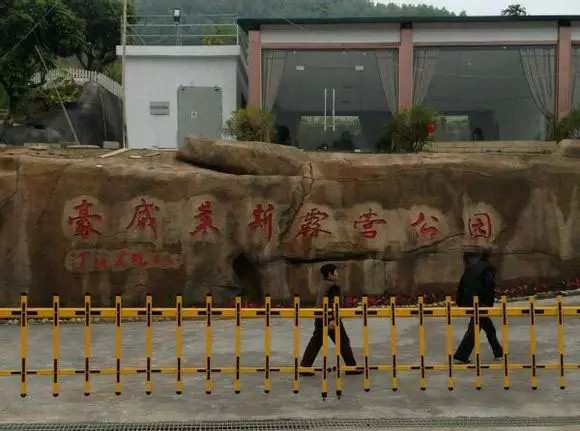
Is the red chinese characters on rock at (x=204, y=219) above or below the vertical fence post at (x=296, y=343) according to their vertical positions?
above

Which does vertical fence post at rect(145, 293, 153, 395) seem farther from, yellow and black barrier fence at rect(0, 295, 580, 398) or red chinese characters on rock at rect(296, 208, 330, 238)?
red chinese characters on rock at rect(296, 208, 330, 238)

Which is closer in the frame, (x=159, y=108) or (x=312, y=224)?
(x=312, y=224)

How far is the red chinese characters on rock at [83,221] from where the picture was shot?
12500 mm

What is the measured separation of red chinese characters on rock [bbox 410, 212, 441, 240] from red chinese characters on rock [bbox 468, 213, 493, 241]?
0.69 metres

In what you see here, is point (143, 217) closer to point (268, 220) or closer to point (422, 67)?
point (268, 220)

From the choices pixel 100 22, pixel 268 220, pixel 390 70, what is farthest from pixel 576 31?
pixel 100 22

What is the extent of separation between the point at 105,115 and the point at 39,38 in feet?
13.5

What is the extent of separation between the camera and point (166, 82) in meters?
22.8

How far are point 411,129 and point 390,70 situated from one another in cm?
426

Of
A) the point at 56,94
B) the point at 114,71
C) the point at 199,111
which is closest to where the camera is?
the point at 199,111

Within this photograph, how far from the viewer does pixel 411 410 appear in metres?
6.35

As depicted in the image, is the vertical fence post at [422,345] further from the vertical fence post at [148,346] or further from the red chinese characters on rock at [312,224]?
the red chinese characters on rock at [312,224]


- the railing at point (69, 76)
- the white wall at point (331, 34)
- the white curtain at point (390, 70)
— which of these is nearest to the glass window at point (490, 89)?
the white curtain at point (390, 70)

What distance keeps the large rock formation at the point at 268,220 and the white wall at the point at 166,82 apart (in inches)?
356
